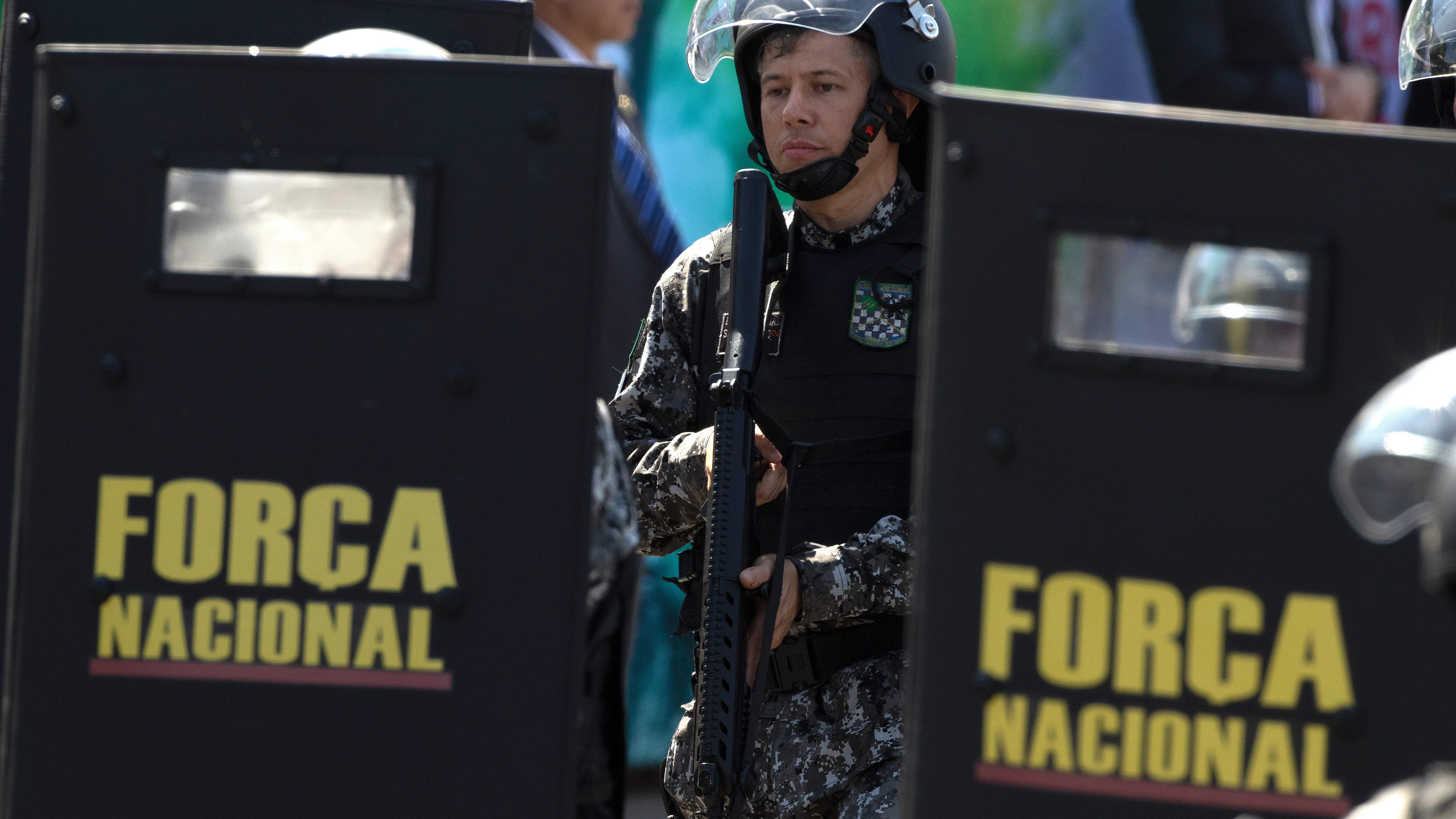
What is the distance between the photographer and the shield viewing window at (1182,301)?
1.34 metres

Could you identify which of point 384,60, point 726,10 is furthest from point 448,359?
point 726,10

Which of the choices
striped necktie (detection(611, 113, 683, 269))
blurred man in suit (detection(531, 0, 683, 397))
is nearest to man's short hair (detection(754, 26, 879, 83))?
blurred man in suit (detection(531, 0, 683, 397))

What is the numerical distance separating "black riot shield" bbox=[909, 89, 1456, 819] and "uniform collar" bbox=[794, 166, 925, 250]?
126 centimetres

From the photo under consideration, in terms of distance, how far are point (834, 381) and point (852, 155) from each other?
39 centimetres

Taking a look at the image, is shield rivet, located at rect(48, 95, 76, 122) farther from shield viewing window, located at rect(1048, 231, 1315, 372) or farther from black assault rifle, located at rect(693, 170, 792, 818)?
black assault rifle, located at rect(693, 170, 792, 818)

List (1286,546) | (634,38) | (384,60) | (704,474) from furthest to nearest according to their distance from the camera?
(634,38), (704,474), (384,60), (1286,546)

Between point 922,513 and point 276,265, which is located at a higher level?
point 276,265

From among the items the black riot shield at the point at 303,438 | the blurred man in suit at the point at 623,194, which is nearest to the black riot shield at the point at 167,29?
the black riot shield at the point at 303,438

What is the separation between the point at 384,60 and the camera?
57.4 inches

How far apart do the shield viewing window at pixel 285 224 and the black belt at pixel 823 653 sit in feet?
3.90

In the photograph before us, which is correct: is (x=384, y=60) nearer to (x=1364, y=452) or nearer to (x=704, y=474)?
(x=1364, y=452)

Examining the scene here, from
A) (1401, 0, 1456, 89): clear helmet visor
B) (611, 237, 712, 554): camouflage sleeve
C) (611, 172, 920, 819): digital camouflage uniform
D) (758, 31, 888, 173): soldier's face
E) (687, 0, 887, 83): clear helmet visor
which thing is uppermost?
(1401, 0, 1456, 89): clear helmet visor

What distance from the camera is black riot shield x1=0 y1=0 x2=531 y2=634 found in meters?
2.00

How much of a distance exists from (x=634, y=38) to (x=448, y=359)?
3338mm
